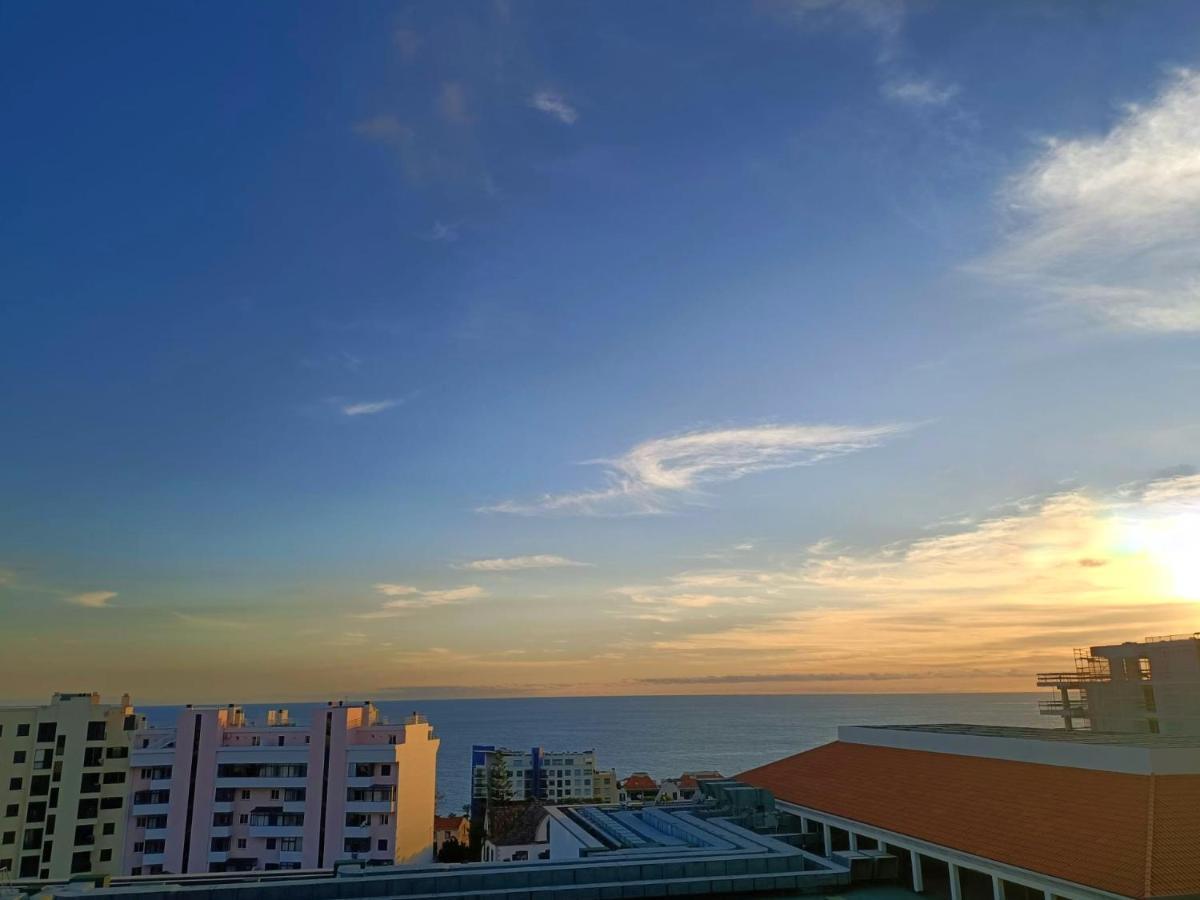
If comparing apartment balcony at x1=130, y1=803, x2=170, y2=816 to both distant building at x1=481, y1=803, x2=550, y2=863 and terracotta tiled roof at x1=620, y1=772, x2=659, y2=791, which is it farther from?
terracotta tiled roof at x1=620, y1=772, x2=659, y2=791

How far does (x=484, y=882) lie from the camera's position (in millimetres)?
33219

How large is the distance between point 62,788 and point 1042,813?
294 feet

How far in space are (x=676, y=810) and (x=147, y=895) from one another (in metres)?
33.6

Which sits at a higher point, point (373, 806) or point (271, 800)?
point (271, 800)

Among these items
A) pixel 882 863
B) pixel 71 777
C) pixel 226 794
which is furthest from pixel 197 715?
pixel 882 863

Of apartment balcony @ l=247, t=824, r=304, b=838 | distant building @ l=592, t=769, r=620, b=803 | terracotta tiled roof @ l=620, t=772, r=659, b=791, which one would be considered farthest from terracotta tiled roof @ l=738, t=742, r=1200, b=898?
distant building @ l=592, t=769, r=620, b=803

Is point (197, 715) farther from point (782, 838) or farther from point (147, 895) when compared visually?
point (782, 838)

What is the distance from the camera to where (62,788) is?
83.1 metres

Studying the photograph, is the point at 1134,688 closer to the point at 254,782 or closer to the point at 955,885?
the point at 955,885

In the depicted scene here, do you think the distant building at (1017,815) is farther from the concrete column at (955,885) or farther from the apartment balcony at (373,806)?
the apartment balcony at (373,806)

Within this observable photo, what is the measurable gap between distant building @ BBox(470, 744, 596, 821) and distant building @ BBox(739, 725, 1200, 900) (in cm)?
11952

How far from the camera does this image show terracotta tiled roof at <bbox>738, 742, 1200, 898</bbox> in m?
30.8

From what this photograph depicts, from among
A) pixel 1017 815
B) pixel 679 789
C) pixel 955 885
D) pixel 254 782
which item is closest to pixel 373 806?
pixel 254 782

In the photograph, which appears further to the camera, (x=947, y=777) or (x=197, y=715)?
(x=197, y=715)
